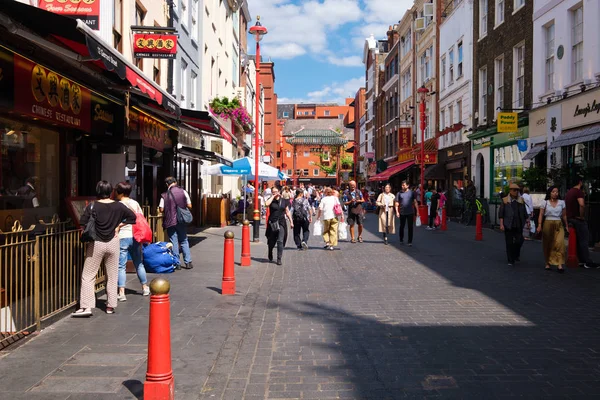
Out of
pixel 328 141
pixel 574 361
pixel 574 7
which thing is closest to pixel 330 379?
pixel 574 361

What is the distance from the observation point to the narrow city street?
4609 mm

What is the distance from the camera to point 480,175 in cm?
2773

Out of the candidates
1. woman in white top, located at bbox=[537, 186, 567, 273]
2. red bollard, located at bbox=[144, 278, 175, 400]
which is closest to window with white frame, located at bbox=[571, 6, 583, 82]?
woman in white top, located at bbox=[537, 186, 567, 273]

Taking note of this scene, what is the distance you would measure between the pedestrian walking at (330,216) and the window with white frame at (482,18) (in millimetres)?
15406

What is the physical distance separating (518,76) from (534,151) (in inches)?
157

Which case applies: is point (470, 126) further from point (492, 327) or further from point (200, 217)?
point (492, 327)

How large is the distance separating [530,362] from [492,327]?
1.35m

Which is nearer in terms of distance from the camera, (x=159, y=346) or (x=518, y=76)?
(x=159, y=346)

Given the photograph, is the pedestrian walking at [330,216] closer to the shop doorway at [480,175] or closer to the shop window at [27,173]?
the shop window at [27,173]

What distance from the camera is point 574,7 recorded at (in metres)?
18.3

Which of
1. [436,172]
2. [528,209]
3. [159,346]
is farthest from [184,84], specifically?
[159,346]

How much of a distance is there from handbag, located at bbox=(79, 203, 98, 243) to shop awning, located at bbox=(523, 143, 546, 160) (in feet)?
56.5

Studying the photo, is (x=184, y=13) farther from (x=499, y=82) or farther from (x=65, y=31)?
(x=65, y=31)

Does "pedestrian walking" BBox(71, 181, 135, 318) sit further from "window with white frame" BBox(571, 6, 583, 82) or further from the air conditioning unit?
the air conditioning unit
